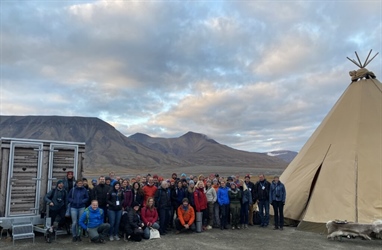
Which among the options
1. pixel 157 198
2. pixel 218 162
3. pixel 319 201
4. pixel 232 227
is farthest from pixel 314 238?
pixel 218 162

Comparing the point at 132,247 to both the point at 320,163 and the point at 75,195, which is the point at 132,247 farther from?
the point at 320,163

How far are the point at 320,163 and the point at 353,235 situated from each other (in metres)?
3.59

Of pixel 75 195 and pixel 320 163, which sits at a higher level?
pixel 320 163

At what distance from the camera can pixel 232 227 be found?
37.7 feet

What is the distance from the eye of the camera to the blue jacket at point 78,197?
930 centimetres

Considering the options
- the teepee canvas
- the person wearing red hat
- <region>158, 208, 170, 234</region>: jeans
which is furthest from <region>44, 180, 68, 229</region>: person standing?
the teepee canvas

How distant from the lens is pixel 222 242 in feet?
30.7

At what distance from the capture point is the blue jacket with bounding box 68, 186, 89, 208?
30.5 ft

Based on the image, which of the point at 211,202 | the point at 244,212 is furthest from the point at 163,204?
the point at 244,212

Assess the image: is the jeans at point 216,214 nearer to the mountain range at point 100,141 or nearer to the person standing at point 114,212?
the person standing at point 114,212

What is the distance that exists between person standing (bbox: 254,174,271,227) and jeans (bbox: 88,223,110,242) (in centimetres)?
556

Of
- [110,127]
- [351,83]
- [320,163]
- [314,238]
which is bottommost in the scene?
[314,238]

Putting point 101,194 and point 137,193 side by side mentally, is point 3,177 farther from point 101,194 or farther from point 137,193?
point 137,193

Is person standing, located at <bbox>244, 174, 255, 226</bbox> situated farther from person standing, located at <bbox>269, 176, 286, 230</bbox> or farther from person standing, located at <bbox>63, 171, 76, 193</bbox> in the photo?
person standing, located at <bbox>63, 171, 76, 193</bbox>
